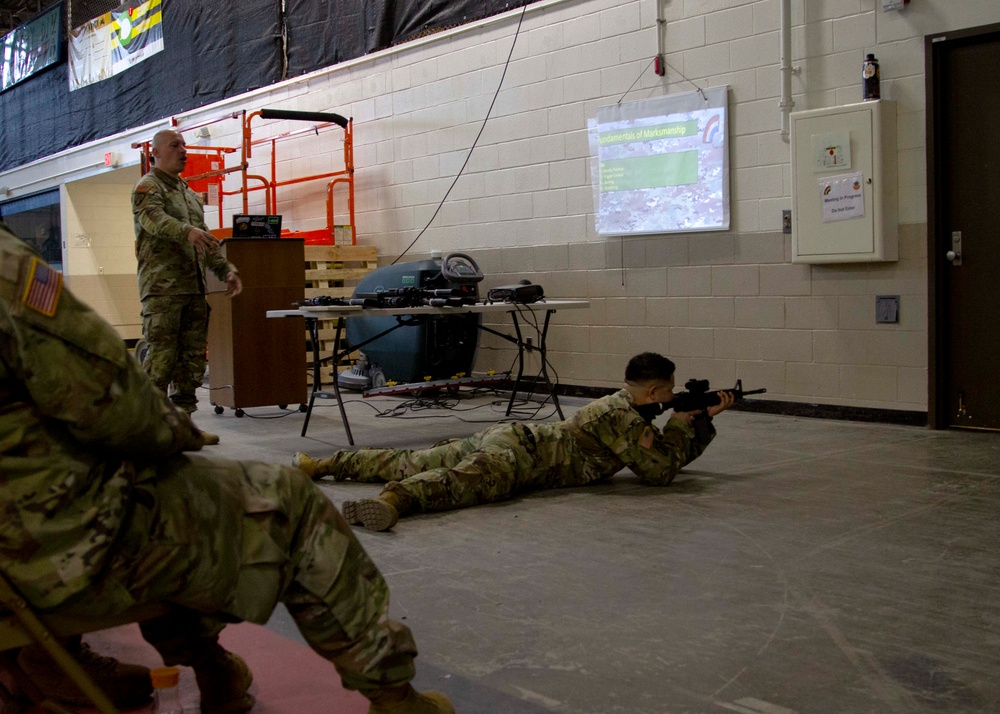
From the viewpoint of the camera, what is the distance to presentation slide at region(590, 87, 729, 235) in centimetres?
631

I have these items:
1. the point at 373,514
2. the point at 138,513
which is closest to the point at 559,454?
the point at 373,514

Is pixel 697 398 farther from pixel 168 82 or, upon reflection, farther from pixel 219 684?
pixel 168 82

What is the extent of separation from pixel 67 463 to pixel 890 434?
479 centimetres

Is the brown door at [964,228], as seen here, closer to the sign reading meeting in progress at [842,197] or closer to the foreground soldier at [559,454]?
the sign reading meeting in progress at [842,197]

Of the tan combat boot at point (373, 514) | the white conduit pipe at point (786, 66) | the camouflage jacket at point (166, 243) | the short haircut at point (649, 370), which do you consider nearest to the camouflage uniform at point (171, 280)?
the camouflage jacket at point (166, 243)

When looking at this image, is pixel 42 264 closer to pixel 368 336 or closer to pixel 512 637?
pixel 512 637

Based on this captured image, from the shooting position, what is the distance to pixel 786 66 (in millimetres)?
5855

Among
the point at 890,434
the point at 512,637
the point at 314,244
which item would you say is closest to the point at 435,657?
the point at 512,637

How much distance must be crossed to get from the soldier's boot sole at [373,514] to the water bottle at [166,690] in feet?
4.51

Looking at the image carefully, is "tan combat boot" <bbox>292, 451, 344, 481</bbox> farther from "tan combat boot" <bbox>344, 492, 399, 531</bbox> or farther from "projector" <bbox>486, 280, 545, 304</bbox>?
"projector" <bbox>486, 280, 545, 304</bbox>

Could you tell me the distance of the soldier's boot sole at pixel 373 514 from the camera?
3.36m

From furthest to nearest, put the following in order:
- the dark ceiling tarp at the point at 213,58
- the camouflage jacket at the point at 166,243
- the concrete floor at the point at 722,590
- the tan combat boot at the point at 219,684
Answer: the dark ceiling tarp at the point at 213,58 → the camouflage jacket at the point at 166,243 → the concrete floor at the point at 722,590 → the tan combat boot at the point at 219,684

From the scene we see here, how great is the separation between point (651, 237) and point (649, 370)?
314cm

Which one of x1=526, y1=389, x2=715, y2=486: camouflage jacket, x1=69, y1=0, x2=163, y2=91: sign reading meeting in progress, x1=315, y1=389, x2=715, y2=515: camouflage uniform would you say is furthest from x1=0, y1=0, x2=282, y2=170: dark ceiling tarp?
x1=526, y1=389, x2=715, y2=486: camouflage jacket
